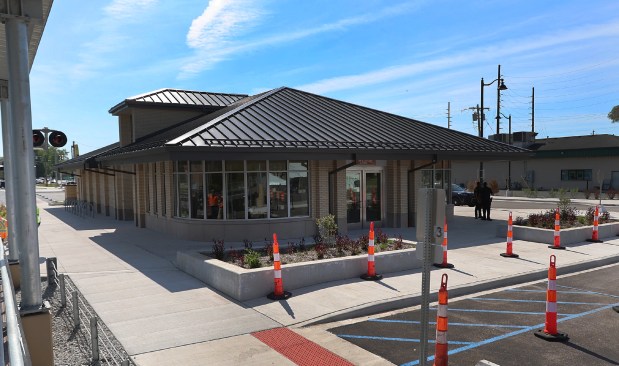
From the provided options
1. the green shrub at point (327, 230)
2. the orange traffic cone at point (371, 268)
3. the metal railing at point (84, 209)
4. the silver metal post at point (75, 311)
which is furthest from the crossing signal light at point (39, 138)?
the metal railing at point (84, 209)

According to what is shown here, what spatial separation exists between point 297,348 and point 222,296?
2947 millimetres

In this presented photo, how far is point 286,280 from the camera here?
9.11 meters

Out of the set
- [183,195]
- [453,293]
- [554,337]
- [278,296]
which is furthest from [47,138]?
[554,337]

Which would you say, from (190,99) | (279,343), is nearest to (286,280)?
(279,343)

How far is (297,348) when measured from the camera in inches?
250

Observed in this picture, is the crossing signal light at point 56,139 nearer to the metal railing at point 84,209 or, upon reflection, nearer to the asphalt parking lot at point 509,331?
the asphalt parking lot at point 509,331

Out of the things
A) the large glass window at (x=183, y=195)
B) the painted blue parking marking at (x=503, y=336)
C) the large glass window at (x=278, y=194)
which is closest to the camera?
the painted blue parking marking at (x=503, y=336)

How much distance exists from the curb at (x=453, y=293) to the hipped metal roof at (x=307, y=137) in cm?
667

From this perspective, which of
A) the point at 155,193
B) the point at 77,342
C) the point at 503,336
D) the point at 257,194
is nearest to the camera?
the point at 77,342

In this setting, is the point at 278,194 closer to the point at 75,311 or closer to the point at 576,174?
the point at 75,311

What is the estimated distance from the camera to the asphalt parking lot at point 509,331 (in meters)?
6.13

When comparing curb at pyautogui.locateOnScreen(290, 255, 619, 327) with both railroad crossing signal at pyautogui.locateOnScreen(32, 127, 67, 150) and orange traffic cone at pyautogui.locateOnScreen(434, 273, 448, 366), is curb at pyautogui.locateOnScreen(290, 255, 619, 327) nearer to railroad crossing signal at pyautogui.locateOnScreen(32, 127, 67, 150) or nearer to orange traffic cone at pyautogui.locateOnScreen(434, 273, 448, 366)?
orange traffic cone at pyautogui.locateOnScreen(434, 273, 448, 366)

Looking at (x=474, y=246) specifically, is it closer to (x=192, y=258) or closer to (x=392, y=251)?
(x=392, y=251)

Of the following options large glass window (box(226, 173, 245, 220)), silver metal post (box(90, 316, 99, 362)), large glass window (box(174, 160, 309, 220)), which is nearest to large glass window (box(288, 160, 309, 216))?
large glass window (box(174, 160, 309, 220))
